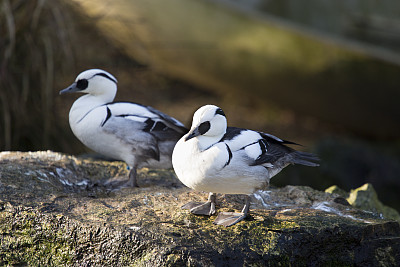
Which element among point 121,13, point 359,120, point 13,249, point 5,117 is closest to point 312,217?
point 13,249

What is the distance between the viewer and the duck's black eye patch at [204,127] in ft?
9.16

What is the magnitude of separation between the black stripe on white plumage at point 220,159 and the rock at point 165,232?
0.19 m

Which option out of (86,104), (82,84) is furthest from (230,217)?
(82,84)

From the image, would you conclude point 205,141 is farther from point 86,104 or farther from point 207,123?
point 86,104

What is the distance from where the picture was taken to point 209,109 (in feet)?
9.18

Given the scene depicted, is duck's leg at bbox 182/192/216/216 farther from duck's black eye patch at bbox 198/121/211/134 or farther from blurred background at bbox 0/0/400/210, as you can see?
blurred background at bbox 0/0/400/210

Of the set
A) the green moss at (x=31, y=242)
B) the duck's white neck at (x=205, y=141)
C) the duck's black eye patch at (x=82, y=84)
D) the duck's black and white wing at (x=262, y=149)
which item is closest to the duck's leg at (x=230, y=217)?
the duck's black and white wing at (x=262, y=149)

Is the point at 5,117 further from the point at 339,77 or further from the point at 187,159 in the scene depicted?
the point at 339,77

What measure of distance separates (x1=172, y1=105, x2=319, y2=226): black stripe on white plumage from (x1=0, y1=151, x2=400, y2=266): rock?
0.63 ft

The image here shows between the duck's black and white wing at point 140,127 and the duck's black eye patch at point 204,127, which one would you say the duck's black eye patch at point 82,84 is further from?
the duck's black eye patch at point 204,127

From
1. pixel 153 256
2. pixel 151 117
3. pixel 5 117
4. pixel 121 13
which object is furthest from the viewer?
pixel 121 13

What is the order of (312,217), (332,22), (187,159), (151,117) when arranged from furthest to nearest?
(332,22) < (151,117) < (312,217) < (187,159)

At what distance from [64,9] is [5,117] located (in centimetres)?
130

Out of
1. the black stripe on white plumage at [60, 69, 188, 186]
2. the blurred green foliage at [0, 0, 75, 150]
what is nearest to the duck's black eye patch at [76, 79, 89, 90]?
the black stripe on white plumage at [60, 69, 188, 186]
